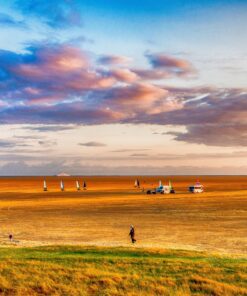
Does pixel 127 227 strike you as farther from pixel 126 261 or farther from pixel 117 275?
pixel 117 275

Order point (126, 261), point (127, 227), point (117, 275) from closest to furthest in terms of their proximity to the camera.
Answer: point (117, 275), point (126, 261), point (127, 227)

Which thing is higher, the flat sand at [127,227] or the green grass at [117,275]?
the green grass at [117,275]

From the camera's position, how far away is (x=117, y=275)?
62.0 ft

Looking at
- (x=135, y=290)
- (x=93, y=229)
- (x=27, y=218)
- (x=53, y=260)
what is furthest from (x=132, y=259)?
(x=27, y=218)

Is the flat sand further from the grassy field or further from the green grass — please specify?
the green grass

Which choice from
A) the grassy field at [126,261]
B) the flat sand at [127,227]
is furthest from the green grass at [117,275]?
the flat sand at [127,227]

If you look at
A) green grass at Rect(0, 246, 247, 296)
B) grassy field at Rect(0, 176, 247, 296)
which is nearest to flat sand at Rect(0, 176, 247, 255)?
grassy field at Rect(0, 176, 247, 296)

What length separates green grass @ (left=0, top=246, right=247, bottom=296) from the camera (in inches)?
680

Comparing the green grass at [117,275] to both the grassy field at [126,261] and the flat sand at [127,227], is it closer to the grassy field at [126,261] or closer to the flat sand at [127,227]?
the grassy field at [126,261]

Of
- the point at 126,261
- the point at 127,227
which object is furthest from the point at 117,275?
the point at 127,227

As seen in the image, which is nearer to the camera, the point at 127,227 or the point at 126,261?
the point at 126,261

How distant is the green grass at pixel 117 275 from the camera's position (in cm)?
1727

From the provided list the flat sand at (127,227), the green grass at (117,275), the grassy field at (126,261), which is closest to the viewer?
the green grass at (117,275)

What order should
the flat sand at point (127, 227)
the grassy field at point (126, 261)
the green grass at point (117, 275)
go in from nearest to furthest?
1. the green grass at point (117, 275)
2. the grassy field at point (126, 261)
3. the flat sand at point (127, 227)
